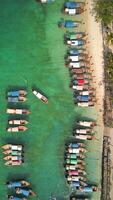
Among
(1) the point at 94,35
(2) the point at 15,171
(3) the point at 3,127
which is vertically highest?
(1) the point at 94,35

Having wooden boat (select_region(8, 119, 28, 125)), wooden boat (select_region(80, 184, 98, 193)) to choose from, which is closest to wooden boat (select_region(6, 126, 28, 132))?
wooden boat (select_region(8, 119, 28, 125))

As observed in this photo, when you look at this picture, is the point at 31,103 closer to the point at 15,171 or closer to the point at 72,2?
the point at 15,171

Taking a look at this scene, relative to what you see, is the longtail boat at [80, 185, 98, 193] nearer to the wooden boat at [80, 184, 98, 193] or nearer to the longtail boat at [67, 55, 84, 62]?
the wooden boat at [80, 184, 98, 193]

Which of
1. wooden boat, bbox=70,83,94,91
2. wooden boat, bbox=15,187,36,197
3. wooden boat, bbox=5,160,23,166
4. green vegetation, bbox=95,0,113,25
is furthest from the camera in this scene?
wooden boat, bbox=70,83,94,91

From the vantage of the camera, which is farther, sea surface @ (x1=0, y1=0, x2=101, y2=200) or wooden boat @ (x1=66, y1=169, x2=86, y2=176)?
sea surface @ (x1=0, y1=0, x2=101, y2=200)

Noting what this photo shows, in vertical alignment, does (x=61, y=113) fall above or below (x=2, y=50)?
below

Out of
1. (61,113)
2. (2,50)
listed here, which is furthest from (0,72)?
(61,113)

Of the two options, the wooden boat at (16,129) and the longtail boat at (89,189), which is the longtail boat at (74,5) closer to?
the wooden boat at (16,129)

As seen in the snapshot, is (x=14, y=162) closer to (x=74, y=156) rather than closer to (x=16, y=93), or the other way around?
(x=74, y=156)
